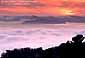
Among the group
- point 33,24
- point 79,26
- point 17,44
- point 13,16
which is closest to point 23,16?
point 13,16

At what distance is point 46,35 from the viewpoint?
27.5 metres

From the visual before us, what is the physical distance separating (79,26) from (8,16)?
7219 mm

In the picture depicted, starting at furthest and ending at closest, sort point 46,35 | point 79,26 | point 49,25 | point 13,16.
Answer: point 13,16 → point 49,25 → point 79,26 → point 46,35

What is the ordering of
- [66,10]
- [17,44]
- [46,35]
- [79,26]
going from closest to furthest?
[17,44] < [46,35] < [79,26] < [66,10]

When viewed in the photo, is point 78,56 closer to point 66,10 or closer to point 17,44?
point 17,44

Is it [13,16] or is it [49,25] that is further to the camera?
[13,16]

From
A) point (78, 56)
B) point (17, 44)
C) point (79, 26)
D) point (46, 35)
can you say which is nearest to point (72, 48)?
point (78, 56)

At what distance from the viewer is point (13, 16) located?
34.6 m

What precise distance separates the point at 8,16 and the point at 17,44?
1021cm

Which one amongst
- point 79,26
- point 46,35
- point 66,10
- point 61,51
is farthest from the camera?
point 66,10

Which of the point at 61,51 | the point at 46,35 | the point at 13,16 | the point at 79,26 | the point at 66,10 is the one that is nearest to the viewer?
the point at 61,51

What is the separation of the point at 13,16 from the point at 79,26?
6.81m

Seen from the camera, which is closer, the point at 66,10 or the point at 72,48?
the point at 72,48

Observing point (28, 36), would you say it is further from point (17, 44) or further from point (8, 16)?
point (8, 16)
